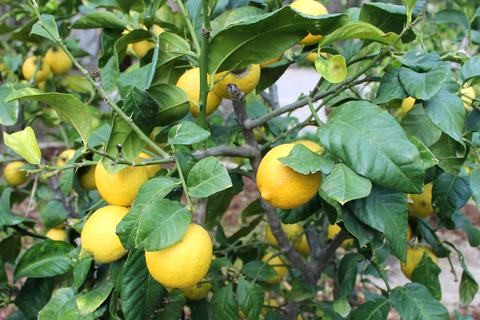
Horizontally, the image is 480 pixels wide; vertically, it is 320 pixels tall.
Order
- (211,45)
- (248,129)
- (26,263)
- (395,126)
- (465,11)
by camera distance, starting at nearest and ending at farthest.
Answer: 1. (395,126)
2. (211,45)
3. (248,129)
4. (26,263)
5. (465,11)

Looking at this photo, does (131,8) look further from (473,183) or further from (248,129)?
(473,183)

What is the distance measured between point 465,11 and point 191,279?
1.21 metres

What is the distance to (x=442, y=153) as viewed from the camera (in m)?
0.76

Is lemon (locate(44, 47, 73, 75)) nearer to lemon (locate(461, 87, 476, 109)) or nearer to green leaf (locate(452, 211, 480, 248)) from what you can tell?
lemon (locate(461, 87, 476, 109))

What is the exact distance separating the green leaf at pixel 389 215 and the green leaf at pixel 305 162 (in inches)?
3.1

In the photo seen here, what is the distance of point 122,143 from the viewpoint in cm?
64

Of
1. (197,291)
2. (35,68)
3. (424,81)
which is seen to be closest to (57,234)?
(197,291)

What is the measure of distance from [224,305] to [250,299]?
65mm

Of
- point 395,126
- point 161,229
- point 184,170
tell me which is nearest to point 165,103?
point 184,170

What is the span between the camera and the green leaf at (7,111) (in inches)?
38.1

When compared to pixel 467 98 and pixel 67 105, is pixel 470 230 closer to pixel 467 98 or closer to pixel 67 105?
pixel 467 98

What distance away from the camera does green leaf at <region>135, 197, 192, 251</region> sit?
486 millimetres

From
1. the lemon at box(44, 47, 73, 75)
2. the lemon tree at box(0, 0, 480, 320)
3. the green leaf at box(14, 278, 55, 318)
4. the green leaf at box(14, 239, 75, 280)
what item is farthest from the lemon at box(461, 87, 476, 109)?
the lemon at box(44, 47, 73, 75)

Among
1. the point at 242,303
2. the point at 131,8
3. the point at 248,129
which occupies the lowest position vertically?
the point at 242,303
